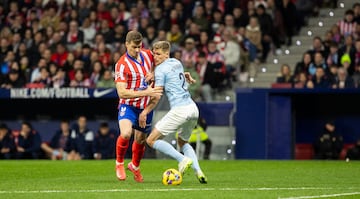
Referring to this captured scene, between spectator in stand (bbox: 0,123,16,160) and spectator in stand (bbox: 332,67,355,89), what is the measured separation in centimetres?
820

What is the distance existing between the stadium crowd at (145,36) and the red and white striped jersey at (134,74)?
35.3 ft

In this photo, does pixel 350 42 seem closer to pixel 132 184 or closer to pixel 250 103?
pixel 250 103

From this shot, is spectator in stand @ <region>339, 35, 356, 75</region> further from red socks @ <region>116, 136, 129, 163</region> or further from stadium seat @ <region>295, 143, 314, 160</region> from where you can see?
red socks @ <region>116, 136, 129, 163</region>

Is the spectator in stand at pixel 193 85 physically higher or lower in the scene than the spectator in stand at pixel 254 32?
lower

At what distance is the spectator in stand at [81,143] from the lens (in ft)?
81.4

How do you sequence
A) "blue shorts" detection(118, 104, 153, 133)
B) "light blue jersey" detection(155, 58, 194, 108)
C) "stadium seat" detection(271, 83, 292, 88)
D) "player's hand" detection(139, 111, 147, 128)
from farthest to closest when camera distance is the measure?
"stadium seat" detection(271, 83, 292, 88) < "blue shorts" detection(118, 104, 153, 133) < "player's hand" detection(139, 111, 147, 128) < "light blue jersey" detection(155, 58, 194, 108)

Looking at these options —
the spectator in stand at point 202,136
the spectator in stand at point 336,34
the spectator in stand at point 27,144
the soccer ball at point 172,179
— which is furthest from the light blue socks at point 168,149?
the spectator in stand at point 336,34

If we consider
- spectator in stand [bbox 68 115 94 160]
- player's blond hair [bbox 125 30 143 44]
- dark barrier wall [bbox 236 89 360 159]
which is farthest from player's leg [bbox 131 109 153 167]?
spectator in stand [bbox 68 115 94 160]

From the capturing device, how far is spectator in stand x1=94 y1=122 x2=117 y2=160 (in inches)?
969

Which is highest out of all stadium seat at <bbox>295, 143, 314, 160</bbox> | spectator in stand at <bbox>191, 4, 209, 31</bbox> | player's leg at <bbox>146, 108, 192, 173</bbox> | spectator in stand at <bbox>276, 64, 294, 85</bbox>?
spectator in stand at <bbox>191, 4, 209, 31</bbox>

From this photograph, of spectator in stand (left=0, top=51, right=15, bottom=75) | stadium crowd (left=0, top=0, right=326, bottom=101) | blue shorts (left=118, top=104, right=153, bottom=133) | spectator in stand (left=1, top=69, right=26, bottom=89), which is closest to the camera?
blue shorts (left=118, top=104, right=153, bottom=133)

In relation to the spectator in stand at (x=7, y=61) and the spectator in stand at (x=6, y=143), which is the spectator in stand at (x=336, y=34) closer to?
the spectator in stand at (x=6, y=143)

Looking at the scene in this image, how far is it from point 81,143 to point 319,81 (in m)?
6.06

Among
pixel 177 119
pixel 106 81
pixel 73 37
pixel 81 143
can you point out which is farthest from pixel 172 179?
pixel 73 37
